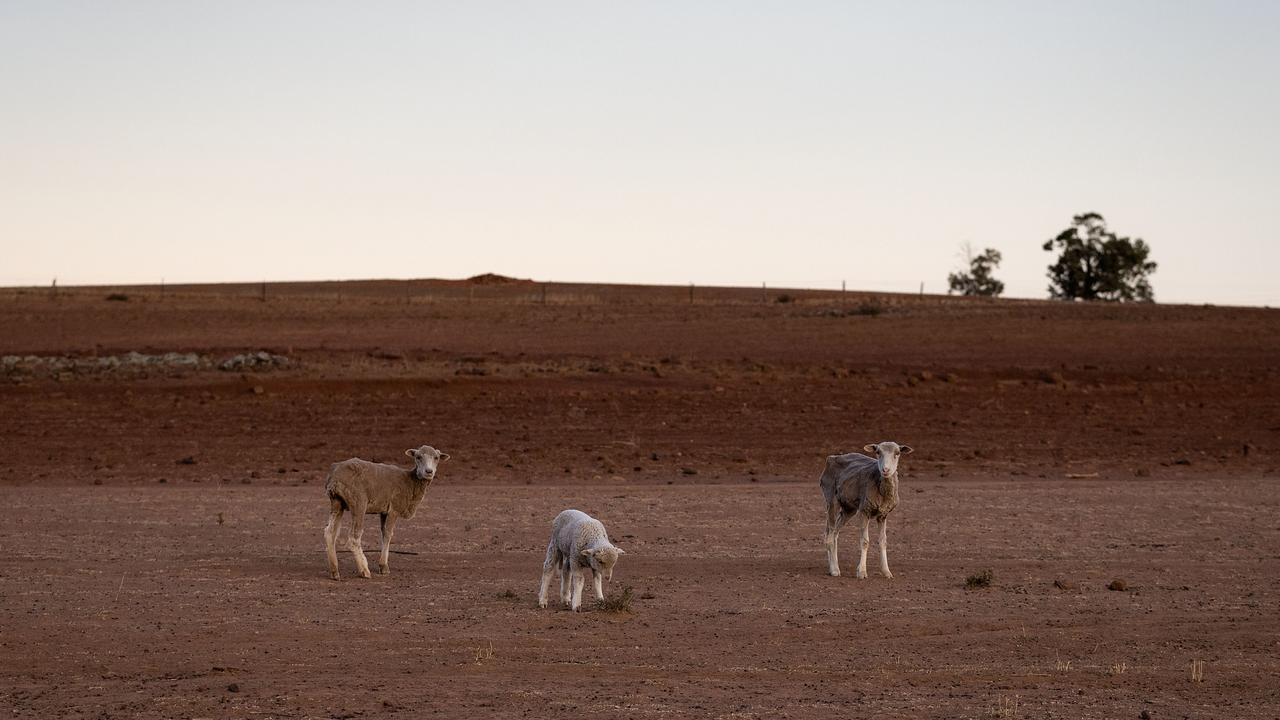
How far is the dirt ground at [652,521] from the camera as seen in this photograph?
1193 centimetres

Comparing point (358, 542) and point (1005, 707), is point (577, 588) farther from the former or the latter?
point (1005, 707)

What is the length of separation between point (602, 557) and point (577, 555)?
11.7 inches

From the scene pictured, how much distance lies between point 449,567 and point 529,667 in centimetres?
520

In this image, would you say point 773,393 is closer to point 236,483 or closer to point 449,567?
point 236,483

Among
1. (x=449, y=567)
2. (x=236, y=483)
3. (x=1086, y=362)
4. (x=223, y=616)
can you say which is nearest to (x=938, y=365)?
(x=1086, y=362)

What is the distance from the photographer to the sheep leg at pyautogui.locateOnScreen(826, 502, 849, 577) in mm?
16891

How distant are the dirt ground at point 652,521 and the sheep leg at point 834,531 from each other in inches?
8.2

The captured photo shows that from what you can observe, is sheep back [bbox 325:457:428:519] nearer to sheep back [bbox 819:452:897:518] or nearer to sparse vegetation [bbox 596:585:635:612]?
sparse vegetation [bbox 596:585:635:612]

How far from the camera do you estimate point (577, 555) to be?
47.9ft

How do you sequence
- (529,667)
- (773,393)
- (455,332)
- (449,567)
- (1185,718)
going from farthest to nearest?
(455,332) → (773,393) → (449,567) → (529,667) → (1185,718)

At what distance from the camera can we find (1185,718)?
428 inches

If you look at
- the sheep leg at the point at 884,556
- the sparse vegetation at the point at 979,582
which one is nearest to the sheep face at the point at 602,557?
the sheep leg at the point at 884,556

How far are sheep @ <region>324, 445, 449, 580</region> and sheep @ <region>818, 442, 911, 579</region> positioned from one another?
4550 mm

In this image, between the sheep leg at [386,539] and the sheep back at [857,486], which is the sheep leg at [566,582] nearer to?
the sheep leg at [386,539]
